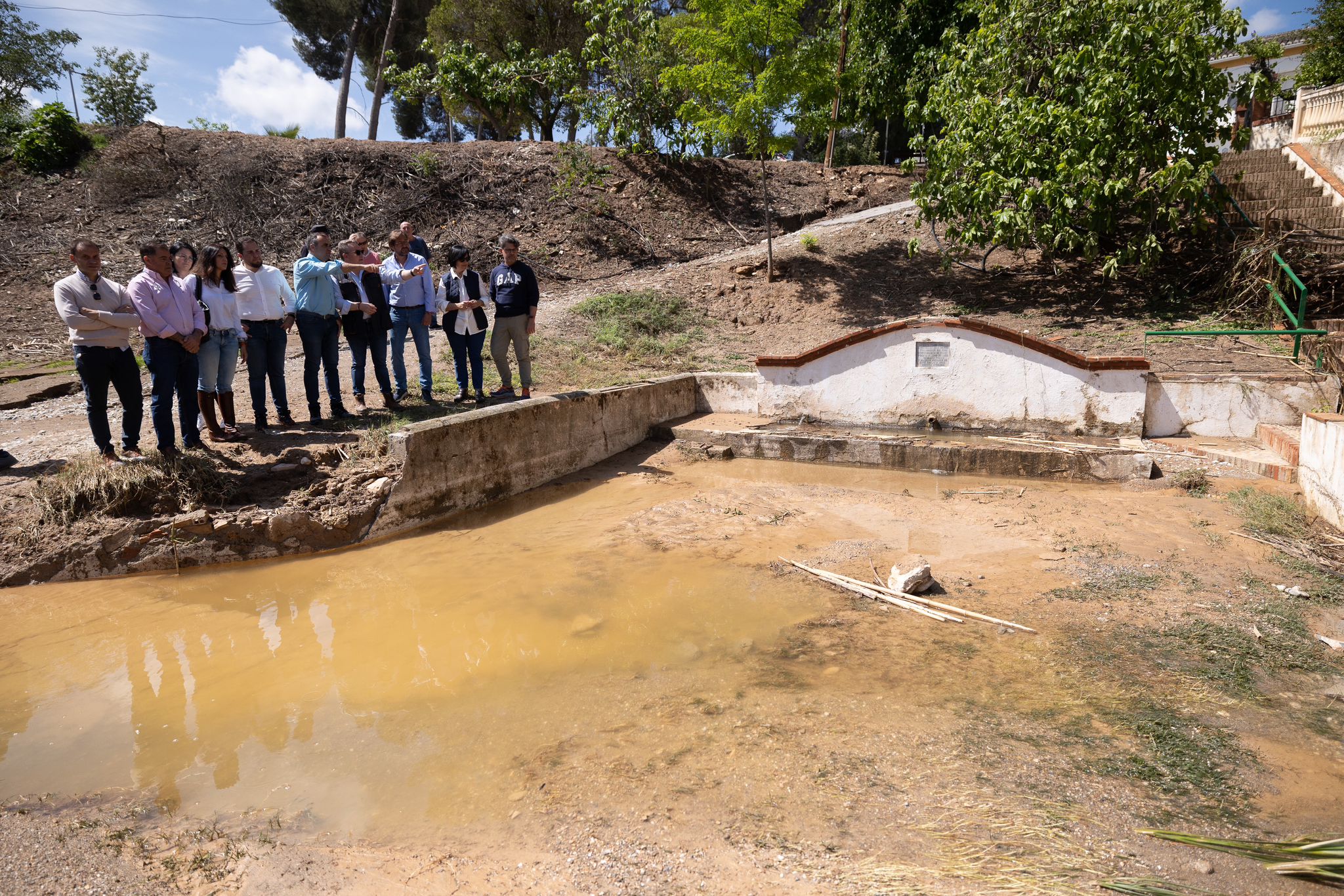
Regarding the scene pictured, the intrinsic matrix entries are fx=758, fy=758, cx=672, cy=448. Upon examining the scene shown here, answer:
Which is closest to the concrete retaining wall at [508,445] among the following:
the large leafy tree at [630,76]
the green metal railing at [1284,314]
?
the green metal railing at [1284,314]

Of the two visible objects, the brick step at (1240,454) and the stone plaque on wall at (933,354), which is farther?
the stone plaque on wall at (933,354)

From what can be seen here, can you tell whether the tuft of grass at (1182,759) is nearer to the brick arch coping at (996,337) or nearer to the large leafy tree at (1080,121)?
the brick arch coping at (996,337)

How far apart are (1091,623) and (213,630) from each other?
5.09m

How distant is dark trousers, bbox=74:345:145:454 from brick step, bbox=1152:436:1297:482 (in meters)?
8.89

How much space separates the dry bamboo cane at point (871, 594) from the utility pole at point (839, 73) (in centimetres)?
1015

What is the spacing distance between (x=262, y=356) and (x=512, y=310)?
2347mm

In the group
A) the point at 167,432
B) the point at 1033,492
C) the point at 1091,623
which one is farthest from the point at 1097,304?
the point at 167,432

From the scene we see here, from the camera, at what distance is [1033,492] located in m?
6.88

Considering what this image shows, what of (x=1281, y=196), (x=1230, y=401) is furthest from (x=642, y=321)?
(x=1281, y=196)

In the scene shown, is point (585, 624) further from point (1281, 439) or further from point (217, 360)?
point (1281, 439)

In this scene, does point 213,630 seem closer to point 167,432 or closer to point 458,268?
point 167,432

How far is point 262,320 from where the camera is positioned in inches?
259

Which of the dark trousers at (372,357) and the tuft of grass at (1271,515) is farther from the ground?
the dark trousers at (372,357)

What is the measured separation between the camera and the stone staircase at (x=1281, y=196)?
Answer: 11.7m
